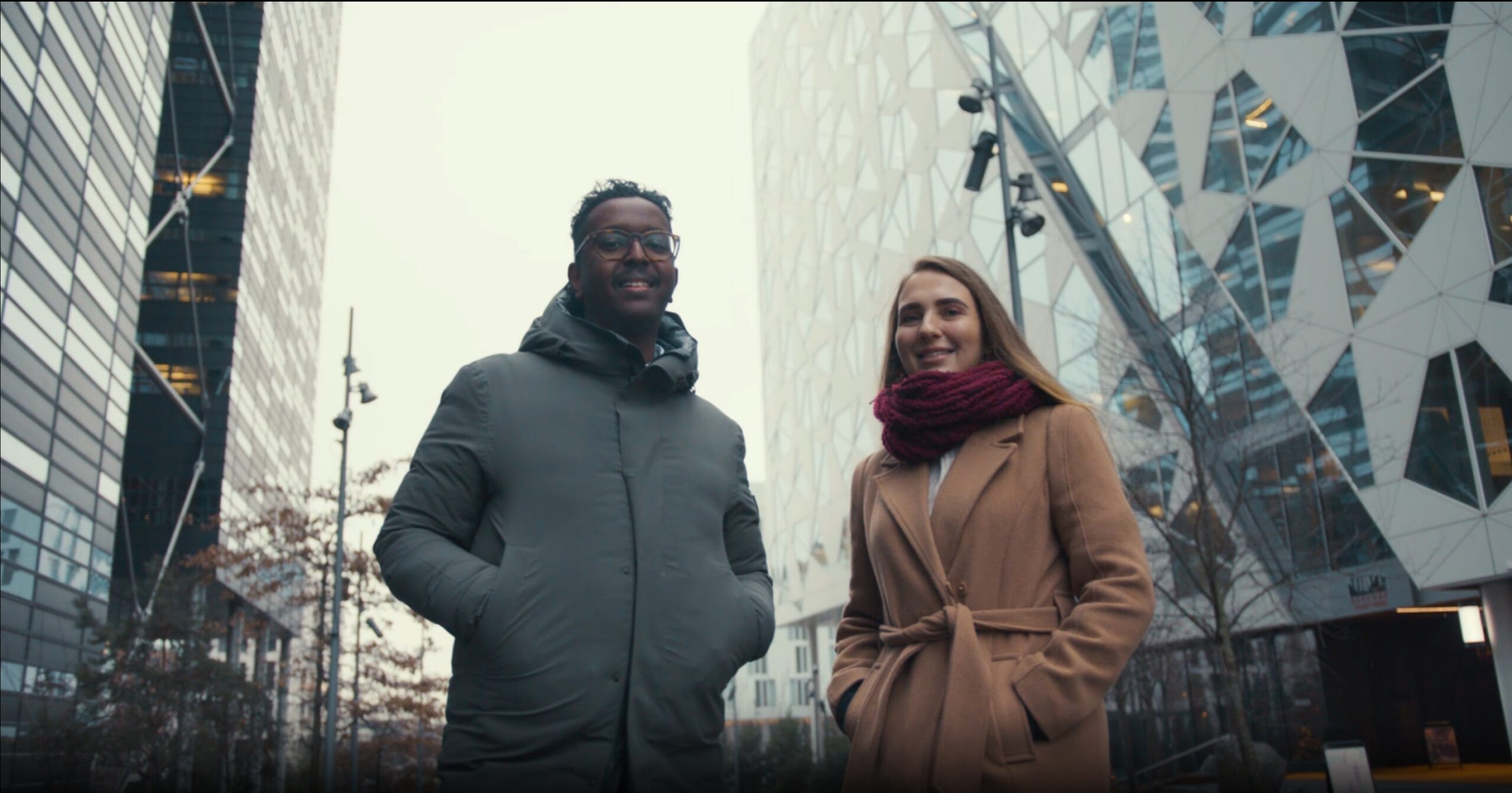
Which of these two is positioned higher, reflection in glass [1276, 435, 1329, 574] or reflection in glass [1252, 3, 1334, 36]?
reflection in glass [1252, 3, 1334, 36]

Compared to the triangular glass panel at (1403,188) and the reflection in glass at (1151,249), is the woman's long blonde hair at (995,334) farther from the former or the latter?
the reflection in glass at (1151,249)

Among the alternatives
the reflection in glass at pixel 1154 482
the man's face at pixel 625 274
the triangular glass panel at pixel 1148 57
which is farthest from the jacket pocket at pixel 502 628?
the triangular glass panel at pixel 1148 57

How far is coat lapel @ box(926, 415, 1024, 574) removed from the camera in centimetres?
315

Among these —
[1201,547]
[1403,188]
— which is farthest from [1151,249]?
[1201,547]

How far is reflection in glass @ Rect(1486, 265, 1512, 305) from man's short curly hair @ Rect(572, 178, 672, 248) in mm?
14851

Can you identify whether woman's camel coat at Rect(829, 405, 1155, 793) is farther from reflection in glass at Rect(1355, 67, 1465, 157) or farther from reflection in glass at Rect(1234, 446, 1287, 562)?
reflection in glass at Rect(1234, 446, 1287, 562)

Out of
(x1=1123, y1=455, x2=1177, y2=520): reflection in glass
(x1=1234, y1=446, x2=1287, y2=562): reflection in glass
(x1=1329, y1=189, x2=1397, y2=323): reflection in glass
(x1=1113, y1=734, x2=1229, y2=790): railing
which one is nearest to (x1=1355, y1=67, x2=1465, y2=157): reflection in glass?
(x1=1329, y1=189, x2=1397, y2=323): reflection in glass

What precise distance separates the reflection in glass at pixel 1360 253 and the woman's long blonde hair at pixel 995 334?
53.6ft

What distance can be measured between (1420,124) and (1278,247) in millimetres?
3963

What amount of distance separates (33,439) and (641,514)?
3462cm

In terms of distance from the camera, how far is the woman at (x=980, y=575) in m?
2.77

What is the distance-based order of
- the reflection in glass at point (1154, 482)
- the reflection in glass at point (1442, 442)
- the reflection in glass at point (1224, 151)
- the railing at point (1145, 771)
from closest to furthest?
the reflection in glass at point (1442, 442) < the reflection in glass at point (1154, 482) < the reflection in glass at point (1224, 151) < the railing at point (1145, 771)

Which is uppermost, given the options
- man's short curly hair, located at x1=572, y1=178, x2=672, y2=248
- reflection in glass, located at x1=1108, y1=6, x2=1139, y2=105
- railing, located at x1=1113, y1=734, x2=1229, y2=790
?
reflection in glass, located at x1=1108, y1=6, x2=1139, y2=105

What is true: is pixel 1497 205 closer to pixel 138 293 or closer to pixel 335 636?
pixel 335 636
